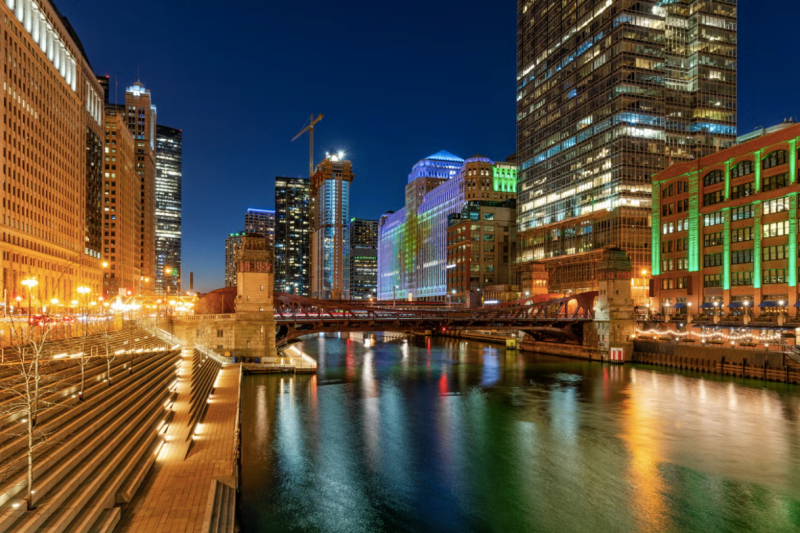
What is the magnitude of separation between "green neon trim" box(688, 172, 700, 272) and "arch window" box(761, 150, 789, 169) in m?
12.9

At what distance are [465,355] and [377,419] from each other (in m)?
56.5

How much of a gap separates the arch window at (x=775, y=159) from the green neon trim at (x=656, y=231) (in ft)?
77.6

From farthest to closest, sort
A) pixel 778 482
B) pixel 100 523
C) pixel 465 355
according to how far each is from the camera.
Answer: pixel 465 355, pixel 778 482, pixel 100 523

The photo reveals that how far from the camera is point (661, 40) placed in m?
131

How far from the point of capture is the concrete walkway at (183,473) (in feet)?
54.3

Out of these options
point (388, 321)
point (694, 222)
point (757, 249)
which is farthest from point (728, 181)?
point (388, 321)

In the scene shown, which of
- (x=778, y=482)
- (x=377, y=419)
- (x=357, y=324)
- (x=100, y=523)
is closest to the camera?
(x=100, y=523)

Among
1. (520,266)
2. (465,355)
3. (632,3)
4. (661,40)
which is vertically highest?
(632,3)

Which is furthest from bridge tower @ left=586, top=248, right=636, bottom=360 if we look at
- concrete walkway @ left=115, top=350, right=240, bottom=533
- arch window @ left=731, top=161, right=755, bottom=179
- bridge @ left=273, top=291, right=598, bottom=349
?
concrete walkway @ left=115, top=350, right=240, bottom=533

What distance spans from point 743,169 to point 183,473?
98678mm

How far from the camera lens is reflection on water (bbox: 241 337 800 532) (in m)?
25.7

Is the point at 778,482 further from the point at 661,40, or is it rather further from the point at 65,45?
the point at 65,45

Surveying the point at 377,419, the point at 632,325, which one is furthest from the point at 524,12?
the point at 377,419

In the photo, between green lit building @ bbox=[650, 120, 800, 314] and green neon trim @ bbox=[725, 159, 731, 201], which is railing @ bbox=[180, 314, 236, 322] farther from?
green neon trim @ bbox=[725, 159, 731, 201]
